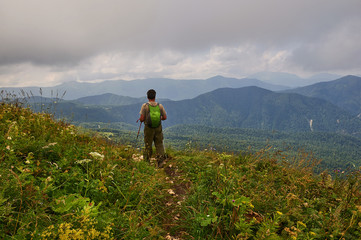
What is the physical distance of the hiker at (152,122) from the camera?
23.8 ft

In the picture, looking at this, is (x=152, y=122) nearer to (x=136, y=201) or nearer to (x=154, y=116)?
(x=154, y=116)

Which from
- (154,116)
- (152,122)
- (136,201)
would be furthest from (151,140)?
(136,201)

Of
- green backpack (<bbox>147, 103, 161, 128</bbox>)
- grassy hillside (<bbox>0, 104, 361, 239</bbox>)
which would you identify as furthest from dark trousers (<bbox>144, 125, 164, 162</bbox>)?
grassy hillside (<bbox>0, 104, 361, 239</bbox>)

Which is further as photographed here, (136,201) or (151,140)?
(151,140)

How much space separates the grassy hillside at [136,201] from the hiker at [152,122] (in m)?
2.01

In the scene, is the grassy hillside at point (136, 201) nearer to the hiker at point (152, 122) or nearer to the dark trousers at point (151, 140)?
the dark trousers at point (151, 140)

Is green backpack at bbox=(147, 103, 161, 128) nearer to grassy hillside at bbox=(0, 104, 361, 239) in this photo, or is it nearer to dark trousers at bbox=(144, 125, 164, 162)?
dark trousers at bbox=(144, 125, 164, 162)

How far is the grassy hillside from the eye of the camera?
2.45m

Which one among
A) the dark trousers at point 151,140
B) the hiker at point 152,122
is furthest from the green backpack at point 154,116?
the dark trousers at point 151,140

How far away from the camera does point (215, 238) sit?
2.88m

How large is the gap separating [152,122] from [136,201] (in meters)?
3.86

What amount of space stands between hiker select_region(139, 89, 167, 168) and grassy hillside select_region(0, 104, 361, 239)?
79.2 inches

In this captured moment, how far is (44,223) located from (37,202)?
290 millimetres

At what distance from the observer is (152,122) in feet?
23.9
